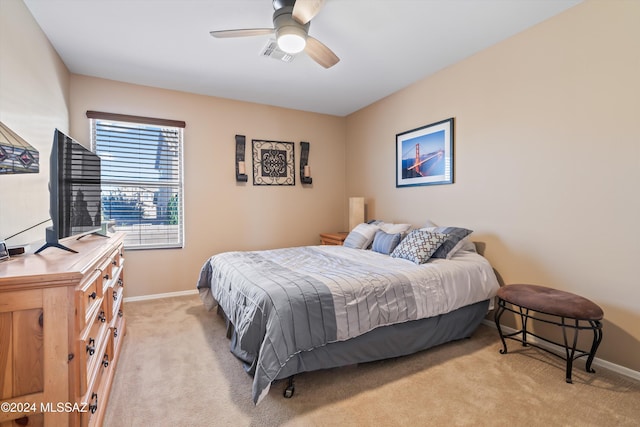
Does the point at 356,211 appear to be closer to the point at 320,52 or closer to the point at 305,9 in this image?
the point at 320,52

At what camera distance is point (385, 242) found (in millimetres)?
3340

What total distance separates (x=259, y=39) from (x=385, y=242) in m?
2.39

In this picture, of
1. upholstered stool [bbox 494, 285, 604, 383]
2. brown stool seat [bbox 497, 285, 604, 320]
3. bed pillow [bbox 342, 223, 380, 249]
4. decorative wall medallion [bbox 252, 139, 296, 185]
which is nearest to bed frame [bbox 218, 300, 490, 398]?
upholstered stool [bbox 494, 285, 604, 383]

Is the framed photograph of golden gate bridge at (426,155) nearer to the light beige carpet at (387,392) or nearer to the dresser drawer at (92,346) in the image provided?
the light beige carpet at (387,392)

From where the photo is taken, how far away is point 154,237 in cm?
387

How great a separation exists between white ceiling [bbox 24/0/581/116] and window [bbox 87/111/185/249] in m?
0.55

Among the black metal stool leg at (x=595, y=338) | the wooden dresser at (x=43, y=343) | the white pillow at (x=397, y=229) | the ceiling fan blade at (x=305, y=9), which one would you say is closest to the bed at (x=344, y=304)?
the white pillow at (x=397, y=229)

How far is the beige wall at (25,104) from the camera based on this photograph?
1885 millimetres

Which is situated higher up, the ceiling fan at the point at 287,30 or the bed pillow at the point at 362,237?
the ceiling fan at the point at 287,30

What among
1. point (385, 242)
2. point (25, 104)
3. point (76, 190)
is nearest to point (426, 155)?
point (385, 242)

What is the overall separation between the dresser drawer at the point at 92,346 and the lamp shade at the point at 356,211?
10.6ft

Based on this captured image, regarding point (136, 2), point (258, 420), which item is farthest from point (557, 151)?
point (136, 2)

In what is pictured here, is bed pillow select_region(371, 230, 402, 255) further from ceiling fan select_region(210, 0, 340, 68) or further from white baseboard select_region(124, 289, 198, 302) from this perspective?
white baseboard select_region(124, 289, 198, 302)

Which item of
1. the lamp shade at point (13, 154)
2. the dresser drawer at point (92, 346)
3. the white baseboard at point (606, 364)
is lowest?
the white baseboard at point (606, 364)
